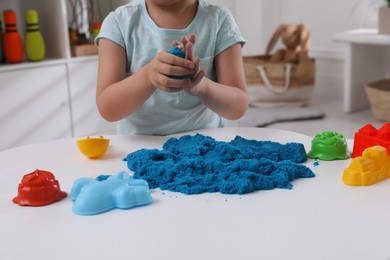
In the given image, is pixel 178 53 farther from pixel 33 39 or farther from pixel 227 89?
pixel 33 39

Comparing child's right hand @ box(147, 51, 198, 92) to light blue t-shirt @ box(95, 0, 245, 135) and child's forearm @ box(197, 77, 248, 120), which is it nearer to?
child's forearm @ box(197, 77, 248, 120)

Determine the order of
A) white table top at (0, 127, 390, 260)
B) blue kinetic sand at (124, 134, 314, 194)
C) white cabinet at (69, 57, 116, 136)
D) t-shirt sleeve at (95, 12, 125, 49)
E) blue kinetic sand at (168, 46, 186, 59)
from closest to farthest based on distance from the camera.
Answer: white table top at (0, 127, 390, 260) < blue kinetic sand at (124, 134, 314, 194) < blue kinetic sand at (168, 46, 186, 59) < t-shirt sleeve at (95, 12, 125, 49) < white cabinet at (69, 57, 116, 136)

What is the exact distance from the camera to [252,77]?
2.48 meters

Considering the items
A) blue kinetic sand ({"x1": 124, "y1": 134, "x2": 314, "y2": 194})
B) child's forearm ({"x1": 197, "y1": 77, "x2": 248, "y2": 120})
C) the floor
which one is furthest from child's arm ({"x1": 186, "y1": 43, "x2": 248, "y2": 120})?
the floor

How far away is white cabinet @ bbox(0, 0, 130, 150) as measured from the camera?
6.52 feet

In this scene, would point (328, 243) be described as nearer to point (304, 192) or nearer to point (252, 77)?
point (304, 192)

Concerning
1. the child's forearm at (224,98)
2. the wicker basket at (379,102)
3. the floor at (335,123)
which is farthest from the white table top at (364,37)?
the child's forearm at (224,98)

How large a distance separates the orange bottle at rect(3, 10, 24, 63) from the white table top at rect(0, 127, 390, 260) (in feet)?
4.45

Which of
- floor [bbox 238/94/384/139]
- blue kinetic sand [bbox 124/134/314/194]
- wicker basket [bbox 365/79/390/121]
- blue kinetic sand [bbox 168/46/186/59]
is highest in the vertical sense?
blue kinetic sand [bbox 168/46/186/59]

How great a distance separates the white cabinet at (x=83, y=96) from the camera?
83.4 inches

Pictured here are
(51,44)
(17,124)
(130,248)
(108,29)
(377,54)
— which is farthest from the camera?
(377,54)

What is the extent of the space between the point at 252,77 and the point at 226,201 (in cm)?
185

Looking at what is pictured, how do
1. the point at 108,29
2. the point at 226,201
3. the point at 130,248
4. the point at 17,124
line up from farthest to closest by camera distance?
the point at 17,124, the point at 108,29, the point at 226,201, the point at 130,248

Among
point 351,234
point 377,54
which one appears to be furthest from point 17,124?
point 351,234
